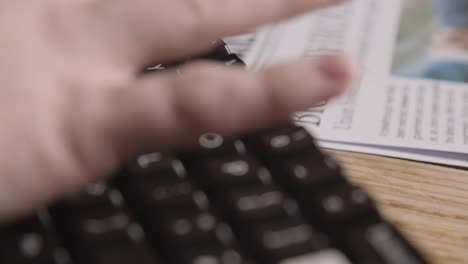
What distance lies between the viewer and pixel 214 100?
0.78 ft

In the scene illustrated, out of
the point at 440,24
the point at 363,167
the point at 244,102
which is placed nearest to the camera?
the point at 244,102

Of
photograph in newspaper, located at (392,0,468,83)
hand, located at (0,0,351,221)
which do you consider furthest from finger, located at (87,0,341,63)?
photograph in newspaper, located at (392,0,468,83)

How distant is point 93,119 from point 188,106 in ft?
0.11

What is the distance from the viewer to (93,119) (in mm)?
245

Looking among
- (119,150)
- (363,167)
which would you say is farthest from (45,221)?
(363,167)

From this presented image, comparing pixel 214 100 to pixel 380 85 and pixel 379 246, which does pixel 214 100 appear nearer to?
pixel 379 246

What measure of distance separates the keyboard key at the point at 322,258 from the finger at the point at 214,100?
0.16ft

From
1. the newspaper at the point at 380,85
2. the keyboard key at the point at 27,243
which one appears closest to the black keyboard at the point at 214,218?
the keyboard key at the point at 27,243

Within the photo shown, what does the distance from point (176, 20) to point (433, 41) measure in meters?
0.26

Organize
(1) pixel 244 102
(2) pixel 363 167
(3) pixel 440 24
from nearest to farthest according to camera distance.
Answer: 1. (1) pixel 244 102
2. (2) pixel 363 167
3. (3) pixel 440 24

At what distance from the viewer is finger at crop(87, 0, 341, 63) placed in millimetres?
292

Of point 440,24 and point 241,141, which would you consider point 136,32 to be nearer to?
point 241,141

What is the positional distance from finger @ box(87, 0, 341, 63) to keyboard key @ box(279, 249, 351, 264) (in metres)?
0.11

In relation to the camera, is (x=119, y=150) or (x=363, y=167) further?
(x=363, y=167)
